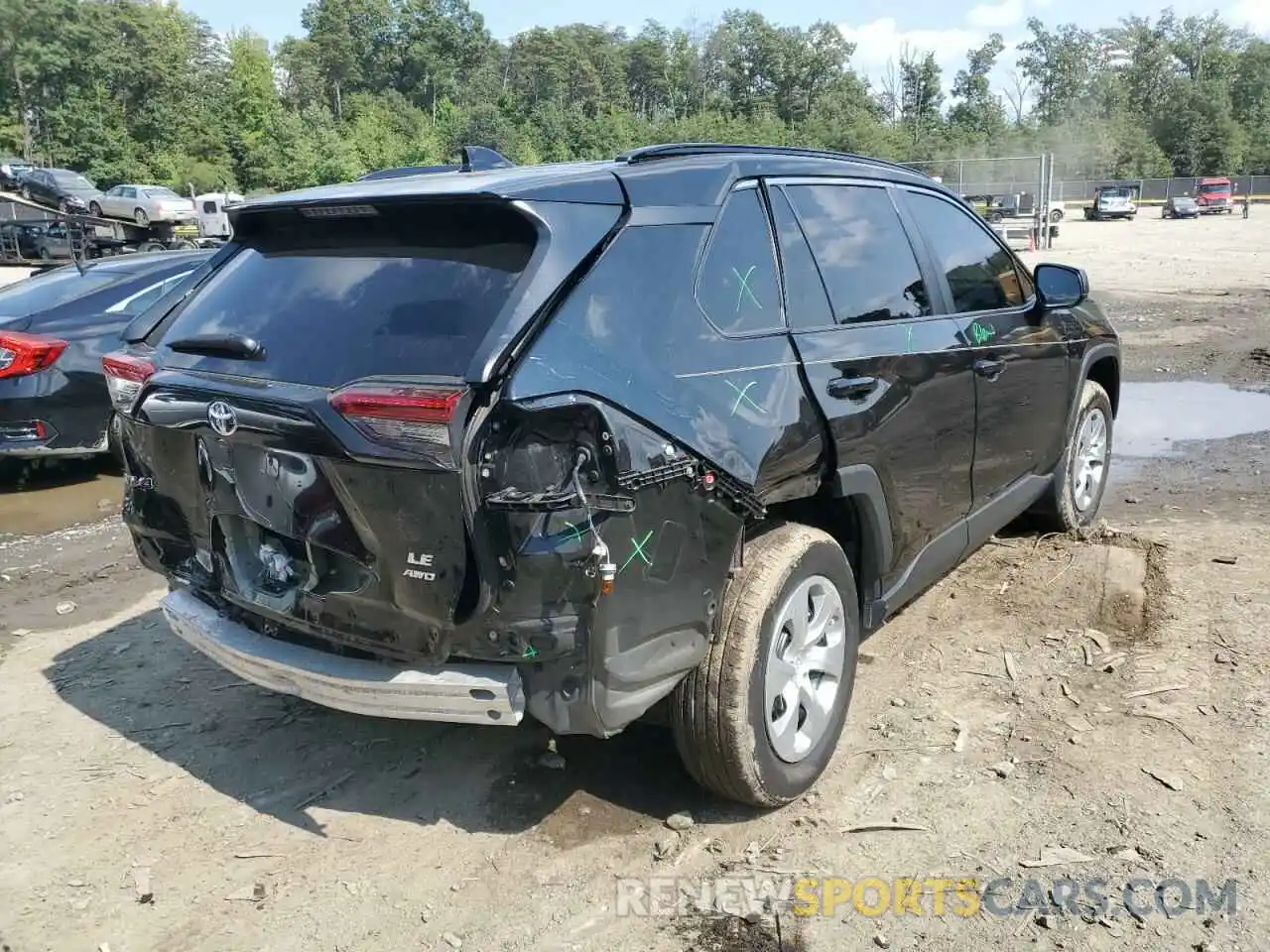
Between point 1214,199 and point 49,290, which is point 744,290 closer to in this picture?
point 49,290

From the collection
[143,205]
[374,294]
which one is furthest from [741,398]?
[143,205]

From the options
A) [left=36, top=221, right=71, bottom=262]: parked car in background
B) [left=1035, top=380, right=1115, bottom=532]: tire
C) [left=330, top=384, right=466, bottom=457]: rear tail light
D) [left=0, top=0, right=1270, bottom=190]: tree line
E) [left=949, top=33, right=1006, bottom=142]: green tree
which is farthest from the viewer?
[left=949, top=33, right=1006, bottom=142]: green tree

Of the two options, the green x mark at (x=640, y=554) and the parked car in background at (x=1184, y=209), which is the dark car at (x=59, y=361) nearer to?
the green x mark at (x=640, y=554)

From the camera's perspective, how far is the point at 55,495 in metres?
7.39

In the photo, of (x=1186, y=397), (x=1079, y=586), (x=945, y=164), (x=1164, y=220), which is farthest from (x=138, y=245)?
(x=1164, y=220)

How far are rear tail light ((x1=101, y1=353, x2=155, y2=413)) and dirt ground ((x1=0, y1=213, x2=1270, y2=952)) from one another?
1301 millimetres

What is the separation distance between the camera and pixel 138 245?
19344mm

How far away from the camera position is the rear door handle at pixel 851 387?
326cm

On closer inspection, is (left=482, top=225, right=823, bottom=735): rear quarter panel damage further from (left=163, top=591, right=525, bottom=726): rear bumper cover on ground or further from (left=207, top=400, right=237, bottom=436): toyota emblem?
(left=207, top=400, right=237, bottom=436): toyota emblem

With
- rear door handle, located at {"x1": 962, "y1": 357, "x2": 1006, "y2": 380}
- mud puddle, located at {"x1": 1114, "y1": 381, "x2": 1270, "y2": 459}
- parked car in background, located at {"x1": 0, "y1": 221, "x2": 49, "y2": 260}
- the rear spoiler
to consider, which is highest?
parked car in background, located at {"x1": 0, "y1": 221, "x2": 49, "y2": 260}

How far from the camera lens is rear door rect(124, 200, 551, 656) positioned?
8.40 feet

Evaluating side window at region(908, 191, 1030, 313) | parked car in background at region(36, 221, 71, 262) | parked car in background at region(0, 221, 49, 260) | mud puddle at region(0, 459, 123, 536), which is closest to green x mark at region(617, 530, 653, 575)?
side window at region(908, 191, 1030, 313)

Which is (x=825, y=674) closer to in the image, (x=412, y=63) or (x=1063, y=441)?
(x=1063, y=441)

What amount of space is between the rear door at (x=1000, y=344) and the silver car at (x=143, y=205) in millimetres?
38929
